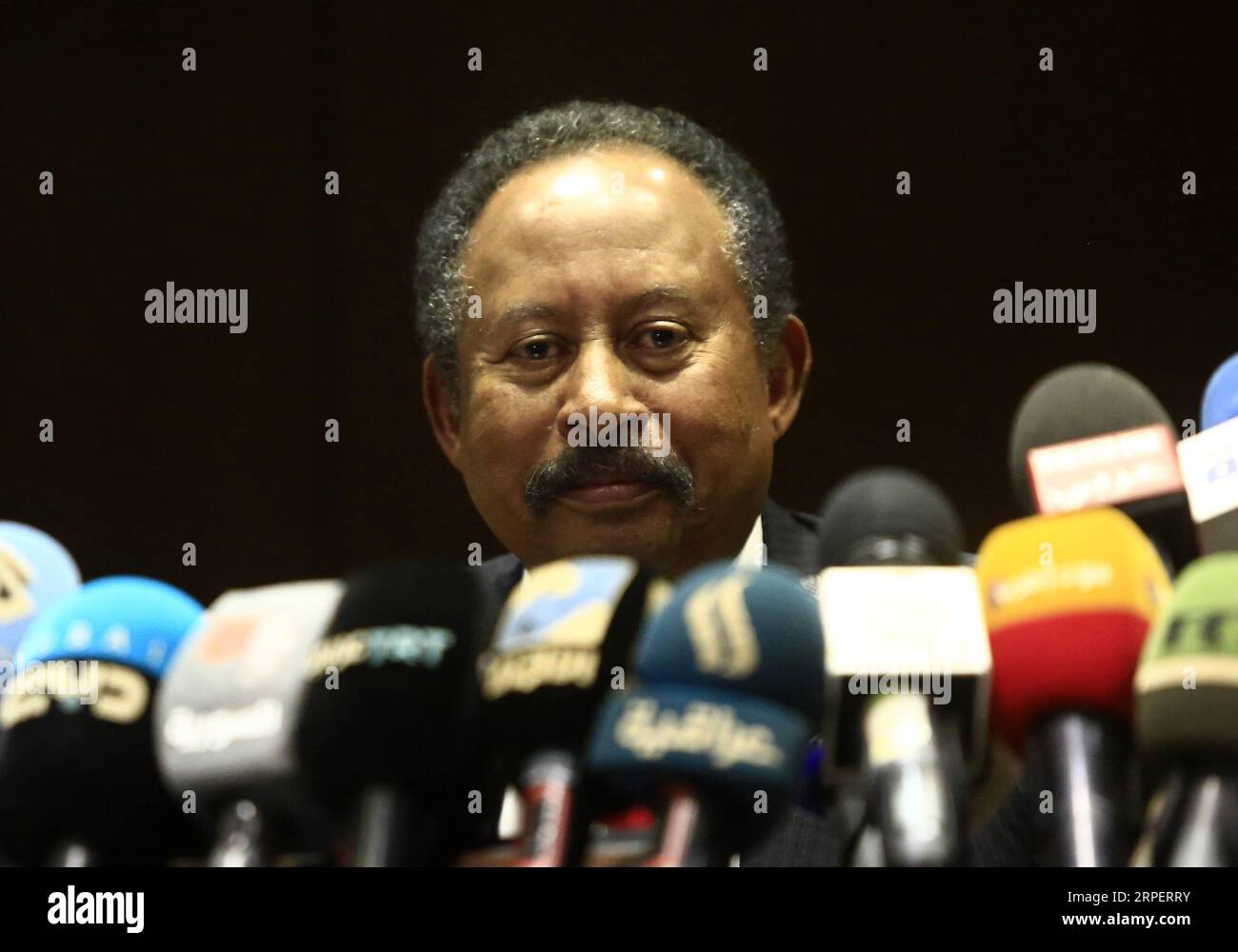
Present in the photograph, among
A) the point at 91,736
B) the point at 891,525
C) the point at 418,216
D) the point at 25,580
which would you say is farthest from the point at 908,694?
the point at 418,216

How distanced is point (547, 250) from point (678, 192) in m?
0.20

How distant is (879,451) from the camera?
6.69 ft

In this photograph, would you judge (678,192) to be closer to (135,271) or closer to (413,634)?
(135,271)

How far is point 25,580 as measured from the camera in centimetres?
114

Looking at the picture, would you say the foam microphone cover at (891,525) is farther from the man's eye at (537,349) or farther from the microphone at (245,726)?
the man's eye at (537,349)

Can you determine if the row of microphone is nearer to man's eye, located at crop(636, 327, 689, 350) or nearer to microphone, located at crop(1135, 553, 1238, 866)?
microphone, located at crop(1135, 553, 1238, 866)

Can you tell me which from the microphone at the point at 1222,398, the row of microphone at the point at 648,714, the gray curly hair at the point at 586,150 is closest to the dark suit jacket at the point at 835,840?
the row of microphone at the point at 648,714

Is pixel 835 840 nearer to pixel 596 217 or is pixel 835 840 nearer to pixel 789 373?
pixel 596 217

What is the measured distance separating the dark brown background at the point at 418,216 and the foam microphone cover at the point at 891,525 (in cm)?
102

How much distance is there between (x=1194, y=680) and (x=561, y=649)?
29 centimetres

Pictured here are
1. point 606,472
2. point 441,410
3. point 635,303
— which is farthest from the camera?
point 441,410

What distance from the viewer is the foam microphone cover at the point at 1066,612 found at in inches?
30.6
